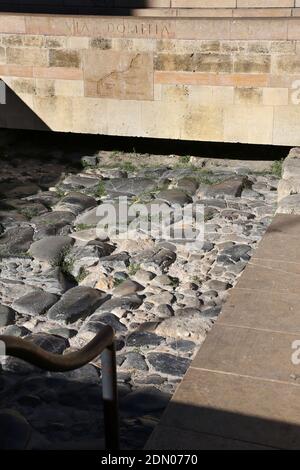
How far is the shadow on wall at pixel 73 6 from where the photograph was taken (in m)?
13.7

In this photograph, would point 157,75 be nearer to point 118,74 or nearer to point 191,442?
point 118,74

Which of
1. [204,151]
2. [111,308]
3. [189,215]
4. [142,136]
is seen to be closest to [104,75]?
[142,136]

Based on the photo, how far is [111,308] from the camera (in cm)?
568

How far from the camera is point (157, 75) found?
926 centimetres

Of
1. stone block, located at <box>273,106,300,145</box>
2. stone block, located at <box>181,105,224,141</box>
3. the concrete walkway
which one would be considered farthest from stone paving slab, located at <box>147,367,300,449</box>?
stone block, located at <box>181,105,224,141</box>

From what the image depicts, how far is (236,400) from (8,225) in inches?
157

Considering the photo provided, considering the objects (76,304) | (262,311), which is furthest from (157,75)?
(262,311)

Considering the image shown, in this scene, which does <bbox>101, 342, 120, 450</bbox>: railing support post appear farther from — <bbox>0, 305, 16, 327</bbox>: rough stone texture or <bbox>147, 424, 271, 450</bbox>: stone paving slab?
<bbox>0, 305, 16, 327</bbox>: rough stone texture

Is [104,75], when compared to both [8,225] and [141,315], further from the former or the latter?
[141,315]

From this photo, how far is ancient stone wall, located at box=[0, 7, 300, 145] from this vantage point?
29.2ft

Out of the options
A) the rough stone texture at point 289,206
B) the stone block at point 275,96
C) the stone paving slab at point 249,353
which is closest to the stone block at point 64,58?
the stone block at point 275,96

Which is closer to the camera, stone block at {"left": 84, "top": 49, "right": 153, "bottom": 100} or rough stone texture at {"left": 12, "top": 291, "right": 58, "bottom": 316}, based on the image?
rough stone texture at {"left": 12, "top": 291, "right": 58, "bottom": 316}

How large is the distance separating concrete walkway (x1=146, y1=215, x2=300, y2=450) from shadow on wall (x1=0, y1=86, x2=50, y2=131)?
4.93 m

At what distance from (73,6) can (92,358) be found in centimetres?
1190
